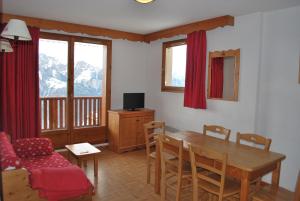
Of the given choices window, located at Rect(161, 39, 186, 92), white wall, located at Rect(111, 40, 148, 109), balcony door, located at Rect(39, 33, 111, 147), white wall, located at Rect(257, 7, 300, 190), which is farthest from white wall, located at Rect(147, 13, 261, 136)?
balcony door, located at Rect(39, 33, 111, 147)

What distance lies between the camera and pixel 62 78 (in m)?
4.57

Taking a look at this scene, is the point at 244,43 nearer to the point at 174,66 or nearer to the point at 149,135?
the point at 174,66

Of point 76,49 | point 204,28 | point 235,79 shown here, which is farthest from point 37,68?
point 235,79

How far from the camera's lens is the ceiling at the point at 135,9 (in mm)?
3096

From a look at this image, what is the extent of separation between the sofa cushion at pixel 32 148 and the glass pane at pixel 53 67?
142 cm

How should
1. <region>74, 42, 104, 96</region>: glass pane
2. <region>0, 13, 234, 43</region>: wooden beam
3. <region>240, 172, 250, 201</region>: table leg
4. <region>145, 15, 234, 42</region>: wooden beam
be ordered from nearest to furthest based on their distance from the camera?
<region>240, 172, 250, 201</region>: table leg < <region>145, 15, 234, 42</region>: wooden beam < <region>0, 13, 234, 43</region>: wooden beam < <region>74, 42, 104, 96</region>: glass pane

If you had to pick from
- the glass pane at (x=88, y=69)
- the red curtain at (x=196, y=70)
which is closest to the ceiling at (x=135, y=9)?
the red curtain at (x=196, y=70)

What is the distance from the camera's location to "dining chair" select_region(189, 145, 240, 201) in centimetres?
211

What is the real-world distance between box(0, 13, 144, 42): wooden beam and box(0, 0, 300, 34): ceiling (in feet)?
0.40

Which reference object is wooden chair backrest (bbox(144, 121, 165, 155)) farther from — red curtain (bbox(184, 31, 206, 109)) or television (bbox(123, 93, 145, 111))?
television (bbox(123, 93, 145, 111))

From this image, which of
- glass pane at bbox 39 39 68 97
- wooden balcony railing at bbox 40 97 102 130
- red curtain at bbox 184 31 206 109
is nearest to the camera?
red curtain at bbox 184 31 206 109

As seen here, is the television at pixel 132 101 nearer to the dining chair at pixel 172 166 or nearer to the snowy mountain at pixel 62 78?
the snowy mountain at pixel 62 78

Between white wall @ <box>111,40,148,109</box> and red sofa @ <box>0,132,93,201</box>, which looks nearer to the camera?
red sofa @ <box>0,132,93,201</box>

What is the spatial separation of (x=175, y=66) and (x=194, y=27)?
941 millimetres
